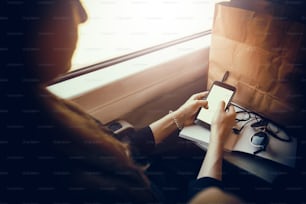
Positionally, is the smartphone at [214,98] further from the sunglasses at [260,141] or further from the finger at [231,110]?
the sunglasses at [260,141]

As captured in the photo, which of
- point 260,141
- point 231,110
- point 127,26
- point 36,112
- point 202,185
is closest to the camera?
point 36,112

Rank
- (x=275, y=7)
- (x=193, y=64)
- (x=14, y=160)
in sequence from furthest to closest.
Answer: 1. (x=193, y=64)
2. (x=275, y=7)
3. (x=14, y=160)

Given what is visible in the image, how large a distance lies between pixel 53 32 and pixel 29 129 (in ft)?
0.62

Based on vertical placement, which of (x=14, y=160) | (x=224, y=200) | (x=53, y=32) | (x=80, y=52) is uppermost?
(x=53, y=32)

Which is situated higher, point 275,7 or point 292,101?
point 275,7

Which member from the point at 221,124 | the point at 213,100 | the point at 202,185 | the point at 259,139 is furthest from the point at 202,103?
the point at 202,185

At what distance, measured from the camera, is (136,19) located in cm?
113

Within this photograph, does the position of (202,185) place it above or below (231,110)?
below

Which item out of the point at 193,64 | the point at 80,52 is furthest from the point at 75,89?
the point at 193,64

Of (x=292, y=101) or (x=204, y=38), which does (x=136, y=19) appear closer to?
(x=204, y=38)

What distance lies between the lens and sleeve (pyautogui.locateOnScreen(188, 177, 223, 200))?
72 centimetres

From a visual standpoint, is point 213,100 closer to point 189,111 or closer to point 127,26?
point 189,111

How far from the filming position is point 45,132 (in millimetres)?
547

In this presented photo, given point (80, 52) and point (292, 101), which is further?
point (80, 52)
